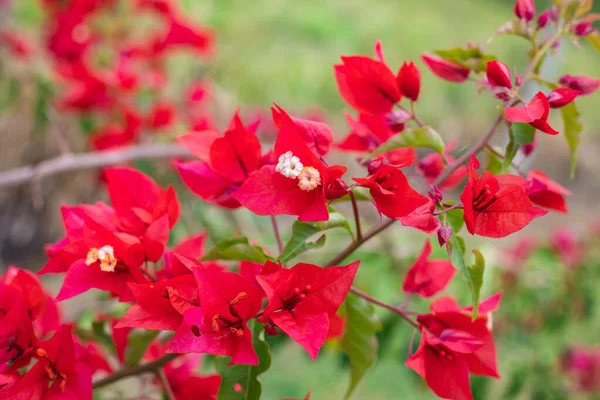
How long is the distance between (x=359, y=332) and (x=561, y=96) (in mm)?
206

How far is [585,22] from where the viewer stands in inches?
15.5

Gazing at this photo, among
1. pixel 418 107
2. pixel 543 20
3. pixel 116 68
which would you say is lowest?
pixel 418 107

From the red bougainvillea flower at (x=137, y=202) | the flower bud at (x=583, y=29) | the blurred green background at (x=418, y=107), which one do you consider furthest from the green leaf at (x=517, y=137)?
the blurred green background at (x=418, y=107)

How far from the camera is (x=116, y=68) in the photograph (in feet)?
3.86

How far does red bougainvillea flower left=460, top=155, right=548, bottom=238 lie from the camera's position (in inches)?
12.1

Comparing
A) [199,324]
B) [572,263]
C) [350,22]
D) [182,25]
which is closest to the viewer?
[199,324]

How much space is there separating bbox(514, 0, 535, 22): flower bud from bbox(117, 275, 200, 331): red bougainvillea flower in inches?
11.6

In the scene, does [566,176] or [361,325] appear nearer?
[361,325]

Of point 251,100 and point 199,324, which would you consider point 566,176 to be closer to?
point 251,100

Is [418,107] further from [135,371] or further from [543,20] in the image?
[135,371]

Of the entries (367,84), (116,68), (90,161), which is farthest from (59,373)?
(116,68)

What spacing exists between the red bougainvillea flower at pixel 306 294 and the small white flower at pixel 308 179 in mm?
44

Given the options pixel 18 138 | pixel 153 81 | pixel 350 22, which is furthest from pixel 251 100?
pixel 153 81

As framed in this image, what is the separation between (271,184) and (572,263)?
1.01m
